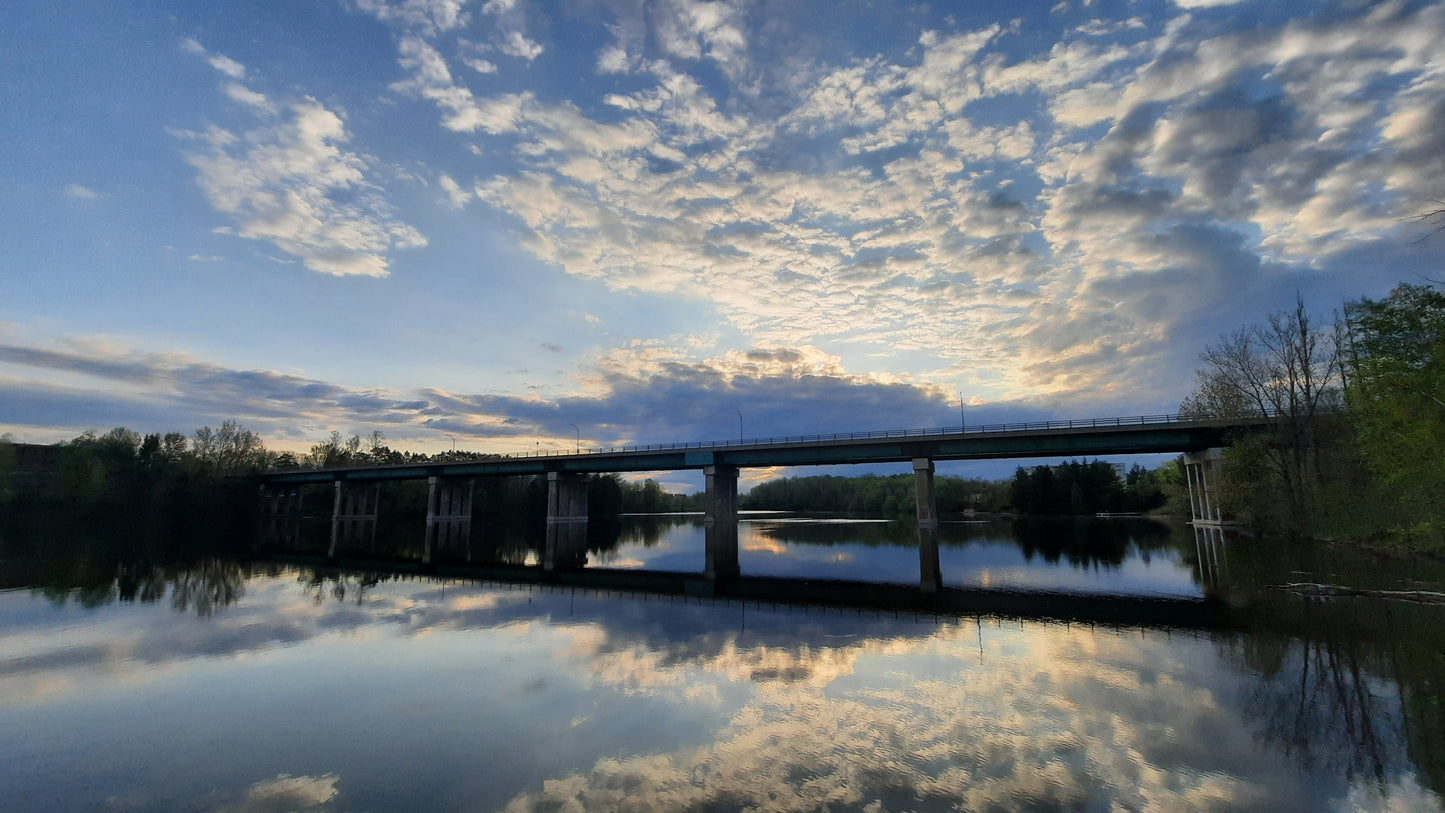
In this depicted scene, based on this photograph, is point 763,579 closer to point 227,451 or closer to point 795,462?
point 795,462

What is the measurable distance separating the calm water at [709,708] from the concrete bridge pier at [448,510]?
200 ft

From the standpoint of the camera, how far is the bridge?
6606cm

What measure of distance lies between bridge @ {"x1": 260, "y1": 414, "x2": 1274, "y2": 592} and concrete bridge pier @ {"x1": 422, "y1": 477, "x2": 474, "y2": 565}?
311 millimetres

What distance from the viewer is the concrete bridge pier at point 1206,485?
2726 inches

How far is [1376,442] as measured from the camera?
35.7 m

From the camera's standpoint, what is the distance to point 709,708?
1372 cm

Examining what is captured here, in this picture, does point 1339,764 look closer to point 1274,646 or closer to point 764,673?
point 1274,646

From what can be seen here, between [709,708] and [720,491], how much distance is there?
8286 cm

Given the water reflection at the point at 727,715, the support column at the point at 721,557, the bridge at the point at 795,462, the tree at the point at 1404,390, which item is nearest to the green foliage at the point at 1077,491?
the bridge at the point at 795,462

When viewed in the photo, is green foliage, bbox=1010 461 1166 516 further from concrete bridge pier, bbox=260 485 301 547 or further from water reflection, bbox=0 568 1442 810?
concrete bridge pier, bbox=260 485 301 547

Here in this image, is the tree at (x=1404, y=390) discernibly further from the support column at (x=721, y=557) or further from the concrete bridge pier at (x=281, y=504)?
the concrete bridge pier at (x=281, y=504)

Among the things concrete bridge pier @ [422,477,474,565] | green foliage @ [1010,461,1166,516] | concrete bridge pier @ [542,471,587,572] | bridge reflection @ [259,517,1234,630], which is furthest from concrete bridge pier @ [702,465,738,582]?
green foliage @ [1010,461,1166,516]

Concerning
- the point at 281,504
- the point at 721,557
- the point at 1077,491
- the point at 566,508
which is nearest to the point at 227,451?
the point at 281,504

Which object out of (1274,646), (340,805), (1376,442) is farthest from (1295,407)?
(340,805)
